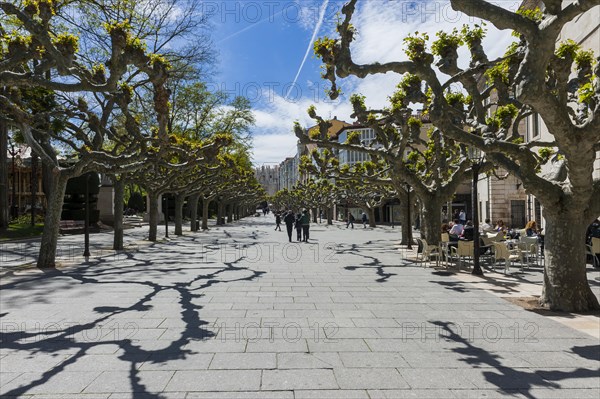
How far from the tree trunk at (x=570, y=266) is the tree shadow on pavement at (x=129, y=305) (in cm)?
573

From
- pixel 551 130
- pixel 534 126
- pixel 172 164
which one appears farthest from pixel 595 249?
pixel 172 164

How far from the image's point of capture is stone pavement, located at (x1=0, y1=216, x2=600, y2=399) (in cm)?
425

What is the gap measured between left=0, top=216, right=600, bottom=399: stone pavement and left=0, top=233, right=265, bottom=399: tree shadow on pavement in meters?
0.03

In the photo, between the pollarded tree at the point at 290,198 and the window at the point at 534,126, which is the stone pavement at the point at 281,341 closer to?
the window at the point at 534,126

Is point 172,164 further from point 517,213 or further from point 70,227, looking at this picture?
point 517,213

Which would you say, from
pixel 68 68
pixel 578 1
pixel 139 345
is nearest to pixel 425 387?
pixel 139 345

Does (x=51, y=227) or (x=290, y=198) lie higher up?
(x=290, y=198)

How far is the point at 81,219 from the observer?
3272 centimetres

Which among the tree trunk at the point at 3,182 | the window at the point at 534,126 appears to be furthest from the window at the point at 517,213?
the tree trunk at the point at 3,182

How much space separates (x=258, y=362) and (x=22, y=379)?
2351 mm

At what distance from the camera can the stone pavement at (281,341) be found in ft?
14.0

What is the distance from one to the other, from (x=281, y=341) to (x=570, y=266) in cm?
507

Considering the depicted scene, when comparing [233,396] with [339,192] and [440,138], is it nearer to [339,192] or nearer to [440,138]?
[440,138]

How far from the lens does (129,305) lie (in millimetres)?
7977
